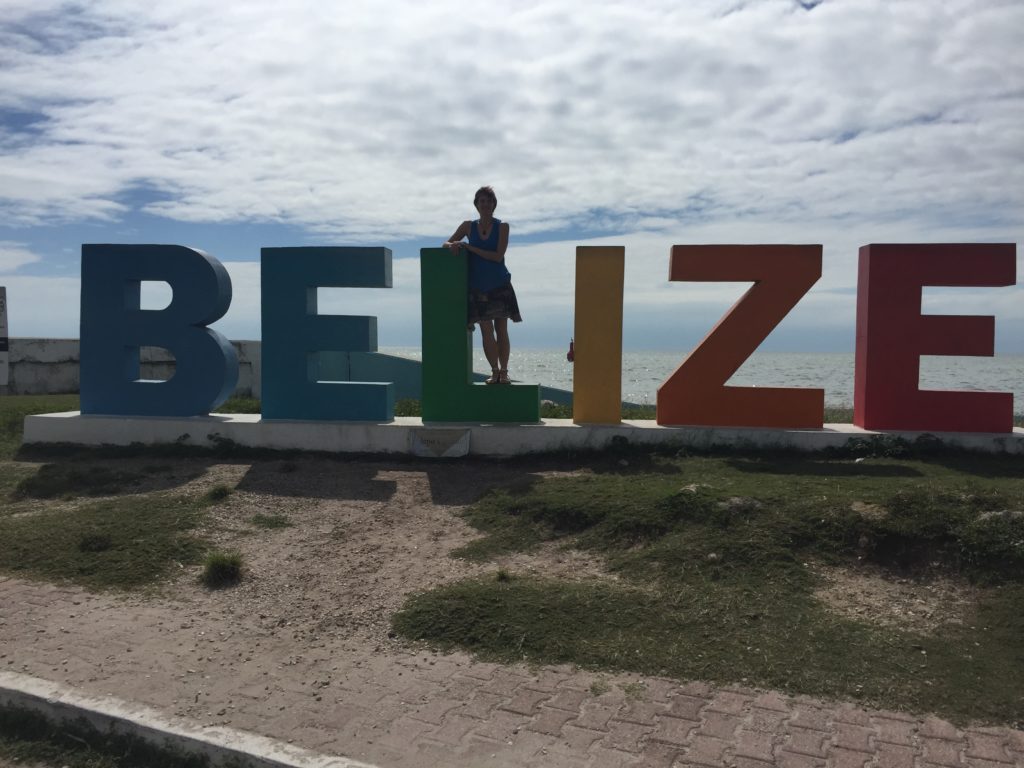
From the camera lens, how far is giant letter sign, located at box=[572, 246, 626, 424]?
10133mm

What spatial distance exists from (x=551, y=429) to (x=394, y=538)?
293cm

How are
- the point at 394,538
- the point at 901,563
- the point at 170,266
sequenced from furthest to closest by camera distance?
the point at 170,266 < the point at 394,538 < the point at 901,563

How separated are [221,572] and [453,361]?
4.45 meters

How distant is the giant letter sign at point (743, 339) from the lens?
989 centimetres

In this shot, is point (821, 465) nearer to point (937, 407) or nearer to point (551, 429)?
point (937, 407)

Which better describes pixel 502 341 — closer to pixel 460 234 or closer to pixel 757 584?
pixel 460 234

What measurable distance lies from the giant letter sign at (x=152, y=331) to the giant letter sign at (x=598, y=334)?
15.6 feet

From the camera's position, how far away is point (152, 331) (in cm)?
1095

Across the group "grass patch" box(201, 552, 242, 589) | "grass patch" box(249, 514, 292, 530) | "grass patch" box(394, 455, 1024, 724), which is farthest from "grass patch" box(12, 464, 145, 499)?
"grass patch" box(394, 455, 1024, 724)

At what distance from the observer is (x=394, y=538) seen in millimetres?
7531

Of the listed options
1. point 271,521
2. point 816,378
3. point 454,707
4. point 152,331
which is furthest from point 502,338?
point 816,378

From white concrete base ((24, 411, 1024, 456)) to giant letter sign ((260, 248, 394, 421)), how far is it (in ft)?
0.93

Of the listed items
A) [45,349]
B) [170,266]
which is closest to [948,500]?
[170,266]

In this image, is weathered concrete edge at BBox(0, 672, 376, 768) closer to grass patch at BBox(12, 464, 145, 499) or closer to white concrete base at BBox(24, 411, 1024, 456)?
grass patch at BBox(12, 464, 145, 499)
